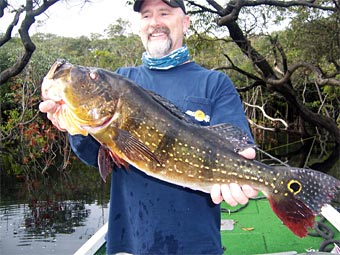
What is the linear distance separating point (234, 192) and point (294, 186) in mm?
370

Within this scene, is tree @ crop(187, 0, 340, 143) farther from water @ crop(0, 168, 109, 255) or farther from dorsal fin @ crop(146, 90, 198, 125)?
dorsal fin @ crop(146, 90, 198, 125)

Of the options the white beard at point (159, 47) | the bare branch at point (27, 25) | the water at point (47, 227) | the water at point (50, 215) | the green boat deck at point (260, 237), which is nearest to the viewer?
the white beard at point (159, 47)

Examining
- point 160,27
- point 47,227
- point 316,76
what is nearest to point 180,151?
point 160,27

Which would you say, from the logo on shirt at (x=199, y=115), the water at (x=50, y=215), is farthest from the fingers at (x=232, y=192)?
the water at (x=50, y=215)

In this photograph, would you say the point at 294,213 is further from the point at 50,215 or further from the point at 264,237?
the point at 50,215

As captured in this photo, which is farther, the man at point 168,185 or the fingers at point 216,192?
the man at point 168,185

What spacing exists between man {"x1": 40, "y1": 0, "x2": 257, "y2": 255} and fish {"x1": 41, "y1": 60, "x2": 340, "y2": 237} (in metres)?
0.20

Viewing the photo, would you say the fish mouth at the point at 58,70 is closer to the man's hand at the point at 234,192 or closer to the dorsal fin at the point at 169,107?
the dorsal fin at the point at 169,107

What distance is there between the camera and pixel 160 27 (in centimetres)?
311

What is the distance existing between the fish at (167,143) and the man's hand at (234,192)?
0.03 meters

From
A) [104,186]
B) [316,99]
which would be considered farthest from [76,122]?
[316,99]

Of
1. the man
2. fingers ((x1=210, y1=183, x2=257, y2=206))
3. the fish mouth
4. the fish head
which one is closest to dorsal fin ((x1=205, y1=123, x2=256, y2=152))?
the man

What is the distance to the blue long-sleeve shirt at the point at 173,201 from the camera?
110 inches

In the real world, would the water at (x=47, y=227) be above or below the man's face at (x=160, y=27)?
below
